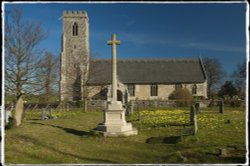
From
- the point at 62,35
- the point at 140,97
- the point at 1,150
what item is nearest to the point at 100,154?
the point at 1,150

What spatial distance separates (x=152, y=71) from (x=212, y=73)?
1093 centimetres

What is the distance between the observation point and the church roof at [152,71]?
37.7m

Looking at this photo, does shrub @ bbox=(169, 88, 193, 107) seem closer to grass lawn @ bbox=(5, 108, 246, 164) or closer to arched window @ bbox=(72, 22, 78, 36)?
arched window @ bbox=(72, 22, 78, 36)

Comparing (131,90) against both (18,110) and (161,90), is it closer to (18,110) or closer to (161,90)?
(161,90)

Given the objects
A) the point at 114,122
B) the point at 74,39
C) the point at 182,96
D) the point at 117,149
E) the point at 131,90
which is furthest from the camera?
the point at 74,39

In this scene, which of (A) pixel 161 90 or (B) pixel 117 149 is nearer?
(B) pixel 117 149

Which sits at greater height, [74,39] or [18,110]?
[74,39]

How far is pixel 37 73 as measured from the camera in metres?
11.6

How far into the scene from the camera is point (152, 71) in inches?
1544

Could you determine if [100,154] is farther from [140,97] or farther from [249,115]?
[140,97]

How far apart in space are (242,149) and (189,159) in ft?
5.56

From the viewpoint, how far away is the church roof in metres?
37.7

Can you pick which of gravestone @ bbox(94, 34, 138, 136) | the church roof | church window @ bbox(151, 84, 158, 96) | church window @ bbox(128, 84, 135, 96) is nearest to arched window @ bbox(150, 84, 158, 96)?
church window @ bbox(151, 84, 158, 96)

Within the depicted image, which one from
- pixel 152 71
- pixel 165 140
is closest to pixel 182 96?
pixel 152 71
